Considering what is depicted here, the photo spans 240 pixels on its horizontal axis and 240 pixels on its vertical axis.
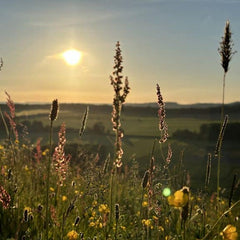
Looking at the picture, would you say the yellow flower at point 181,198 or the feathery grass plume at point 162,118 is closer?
the yellow flower at point 181,198

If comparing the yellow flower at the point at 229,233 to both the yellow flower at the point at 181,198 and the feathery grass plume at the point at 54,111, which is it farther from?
the feathery grass plume at the point at 54,111

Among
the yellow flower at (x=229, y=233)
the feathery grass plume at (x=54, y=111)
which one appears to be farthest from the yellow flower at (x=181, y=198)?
the feathery grass plume at (x=54, y=111)

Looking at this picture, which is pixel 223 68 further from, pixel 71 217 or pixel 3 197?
pixel 71 217

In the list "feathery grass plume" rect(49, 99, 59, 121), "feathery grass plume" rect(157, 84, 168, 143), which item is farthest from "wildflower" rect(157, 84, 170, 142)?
"feathery grass plume" rect(49, 99, 59, 121)

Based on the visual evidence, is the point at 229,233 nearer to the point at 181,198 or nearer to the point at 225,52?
the point at 181,198

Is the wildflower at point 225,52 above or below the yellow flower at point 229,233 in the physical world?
above

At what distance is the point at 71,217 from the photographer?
465 centimetres

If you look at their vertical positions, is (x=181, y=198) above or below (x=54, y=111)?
below

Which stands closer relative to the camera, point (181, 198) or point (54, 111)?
point (181, 198)

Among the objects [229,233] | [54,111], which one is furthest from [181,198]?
[54,111]

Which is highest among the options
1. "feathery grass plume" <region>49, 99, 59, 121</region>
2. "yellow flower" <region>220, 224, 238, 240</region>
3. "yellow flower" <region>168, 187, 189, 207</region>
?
"feathery grass plume" <region>49, 99, 59, 121</region>

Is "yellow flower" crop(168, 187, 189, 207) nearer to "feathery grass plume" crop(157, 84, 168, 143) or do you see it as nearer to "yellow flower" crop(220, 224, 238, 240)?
"yellow flower" crop(220, 224, 238, 240)

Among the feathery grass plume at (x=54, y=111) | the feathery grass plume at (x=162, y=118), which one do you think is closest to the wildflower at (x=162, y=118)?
the feathery grass plume at (x=162, y=118)

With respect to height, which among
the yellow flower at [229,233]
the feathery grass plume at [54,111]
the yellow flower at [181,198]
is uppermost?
the feathery grass plume at [54,111]
